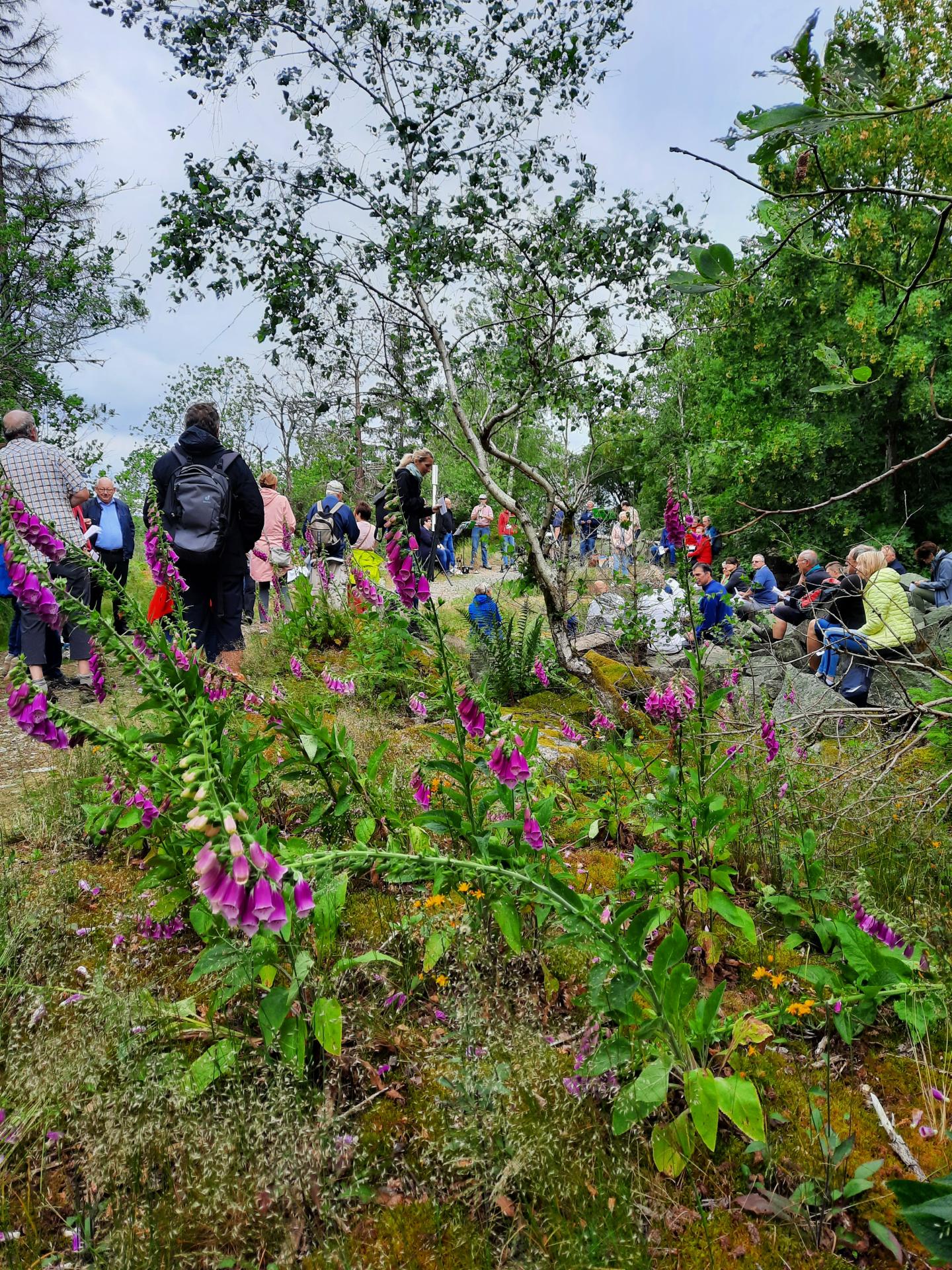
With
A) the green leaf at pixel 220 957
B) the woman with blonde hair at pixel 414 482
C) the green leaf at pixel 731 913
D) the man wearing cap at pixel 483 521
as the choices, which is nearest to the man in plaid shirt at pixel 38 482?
the woman with blonde hair at pixel 414 482

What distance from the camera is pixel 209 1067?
6.45 ft

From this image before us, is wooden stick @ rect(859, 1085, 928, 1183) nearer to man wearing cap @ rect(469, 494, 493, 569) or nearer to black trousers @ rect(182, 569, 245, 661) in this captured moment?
black trousers @ rect(182, 569, 245, 661)

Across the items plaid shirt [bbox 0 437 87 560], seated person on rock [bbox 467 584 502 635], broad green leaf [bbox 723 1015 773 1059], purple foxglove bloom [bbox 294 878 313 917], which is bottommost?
broad green leaf [bbox 723 1015 773 1059]

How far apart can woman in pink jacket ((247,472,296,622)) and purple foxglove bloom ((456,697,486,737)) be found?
7.32 meters

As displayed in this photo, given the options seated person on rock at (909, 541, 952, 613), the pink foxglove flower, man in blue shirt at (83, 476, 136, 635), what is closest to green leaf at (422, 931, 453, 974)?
the pink foxglove flower

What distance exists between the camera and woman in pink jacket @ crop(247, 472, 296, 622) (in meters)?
9.21

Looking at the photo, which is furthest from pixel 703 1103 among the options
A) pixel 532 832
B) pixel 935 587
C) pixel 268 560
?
pixel 935 587

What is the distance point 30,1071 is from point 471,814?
1438 millimetres

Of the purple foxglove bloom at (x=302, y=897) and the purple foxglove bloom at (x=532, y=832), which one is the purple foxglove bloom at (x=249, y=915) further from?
the purple foxglove bloom at (x=532, y=832)

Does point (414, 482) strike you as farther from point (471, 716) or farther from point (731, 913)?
point (731, 913)

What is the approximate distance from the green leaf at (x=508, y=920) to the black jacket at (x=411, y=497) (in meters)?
A: 5.01

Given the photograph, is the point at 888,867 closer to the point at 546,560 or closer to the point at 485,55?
the point at 546,560

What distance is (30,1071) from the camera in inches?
76.5

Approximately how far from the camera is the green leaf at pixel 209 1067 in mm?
1906
